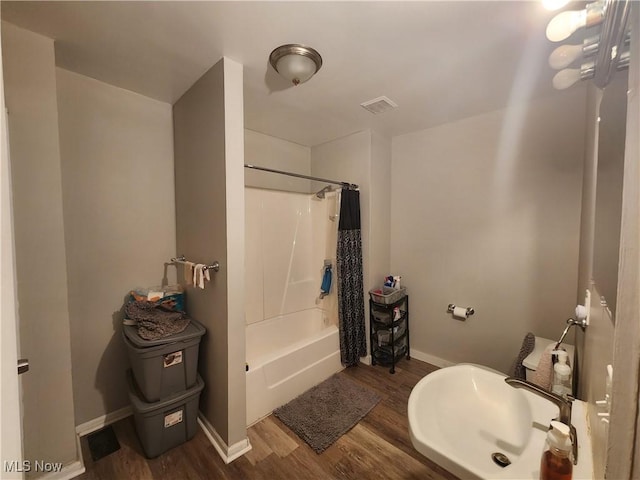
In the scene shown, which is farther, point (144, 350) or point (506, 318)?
point (506, 318)

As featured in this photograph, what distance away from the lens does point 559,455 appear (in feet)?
1.91

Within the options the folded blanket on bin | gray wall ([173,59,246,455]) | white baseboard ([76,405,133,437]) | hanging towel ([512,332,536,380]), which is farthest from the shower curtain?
white baseboard ([76,405,133,437])

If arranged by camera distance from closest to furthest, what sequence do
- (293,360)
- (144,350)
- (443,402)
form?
(443,402), (144,350), (293,360)

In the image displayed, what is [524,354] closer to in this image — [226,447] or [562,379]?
[562,379]

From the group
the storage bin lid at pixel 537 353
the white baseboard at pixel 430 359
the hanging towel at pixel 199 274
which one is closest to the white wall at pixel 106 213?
the hanging towel at pixel 199 274

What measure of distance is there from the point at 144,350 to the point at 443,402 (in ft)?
5.06

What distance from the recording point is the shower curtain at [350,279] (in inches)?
94.5

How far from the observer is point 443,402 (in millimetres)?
1000

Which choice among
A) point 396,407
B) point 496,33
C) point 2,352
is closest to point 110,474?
point 2,352

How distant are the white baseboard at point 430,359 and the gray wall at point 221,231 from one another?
1796 millimetres

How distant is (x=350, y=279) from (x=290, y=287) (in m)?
0.72

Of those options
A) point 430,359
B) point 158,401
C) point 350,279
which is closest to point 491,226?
point 350,279

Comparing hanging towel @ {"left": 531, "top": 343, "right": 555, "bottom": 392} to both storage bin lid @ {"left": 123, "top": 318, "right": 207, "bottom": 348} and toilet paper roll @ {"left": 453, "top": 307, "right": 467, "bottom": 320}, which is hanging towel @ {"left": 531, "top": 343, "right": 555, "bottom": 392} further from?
storage bin lid @ {"left": 123, "top": 318, "right": 207, "bottom": 348}

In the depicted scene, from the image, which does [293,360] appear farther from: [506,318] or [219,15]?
[219,15]
